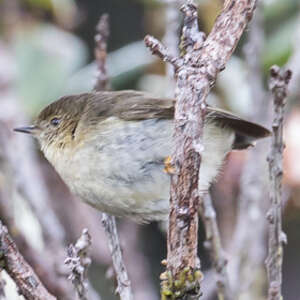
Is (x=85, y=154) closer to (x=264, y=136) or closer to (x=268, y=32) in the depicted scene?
(x=264, y=136)

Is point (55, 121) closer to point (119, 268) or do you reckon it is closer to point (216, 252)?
point (216, 252)

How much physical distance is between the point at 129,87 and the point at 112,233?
2171 mm

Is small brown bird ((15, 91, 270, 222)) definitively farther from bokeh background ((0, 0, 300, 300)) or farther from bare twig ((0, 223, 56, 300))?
bare twig ((0, 223, 56, 300))

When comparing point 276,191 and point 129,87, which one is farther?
point 129,87

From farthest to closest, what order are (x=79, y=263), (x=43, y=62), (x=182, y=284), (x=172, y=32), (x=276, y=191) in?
1. (x=43, y=62)
2. (x=172, y=32)
3. (x=276, y=191)
4. (x=182, y=284)
5. (x=79, y=263)

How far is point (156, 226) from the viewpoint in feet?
17.3

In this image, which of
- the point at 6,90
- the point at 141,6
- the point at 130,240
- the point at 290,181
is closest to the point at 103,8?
the point at 141,6

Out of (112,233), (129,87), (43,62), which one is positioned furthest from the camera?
(129,87)

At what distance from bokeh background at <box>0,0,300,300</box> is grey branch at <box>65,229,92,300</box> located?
121 centimetres

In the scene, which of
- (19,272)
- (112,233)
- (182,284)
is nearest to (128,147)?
(112,233)

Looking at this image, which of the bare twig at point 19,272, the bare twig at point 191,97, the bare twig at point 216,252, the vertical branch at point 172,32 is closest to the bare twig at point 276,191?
the bare twig at point 191,97

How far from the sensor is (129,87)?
4605 mm

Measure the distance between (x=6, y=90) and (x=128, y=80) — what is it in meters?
0.86

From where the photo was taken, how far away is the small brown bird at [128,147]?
2.85 metres
